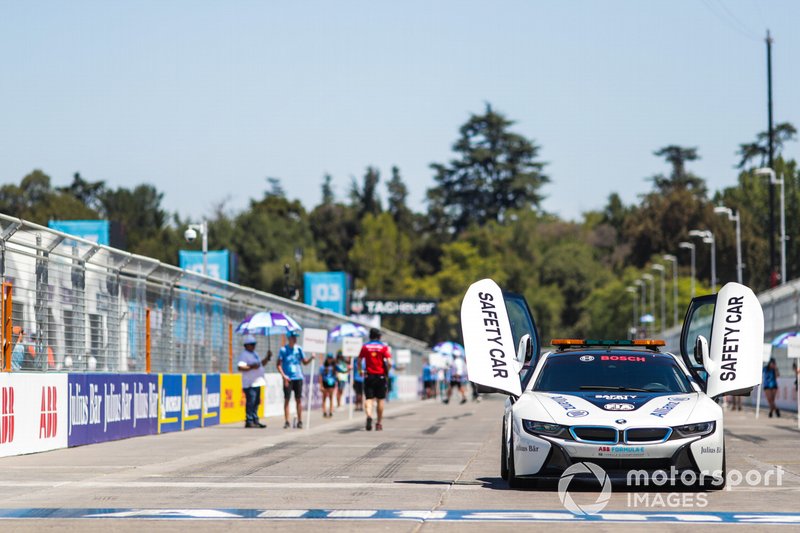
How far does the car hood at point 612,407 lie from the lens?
497 inches

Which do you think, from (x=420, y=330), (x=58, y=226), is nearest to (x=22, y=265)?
(x=58, y=226)

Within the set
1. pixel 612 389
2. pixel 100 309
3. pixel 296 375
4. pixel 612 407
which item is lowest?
pixel 296 375

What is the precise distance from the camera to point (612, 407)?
1280 cm

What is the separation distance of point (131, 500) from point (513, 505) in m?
3.24

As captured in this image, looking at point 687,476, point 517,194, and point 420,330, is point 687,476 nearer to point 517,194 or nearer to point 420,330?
point 420,330

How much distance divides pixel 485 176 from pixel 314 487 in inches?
5261

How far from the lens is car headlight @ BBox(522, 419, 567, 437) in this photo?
41.5 feet

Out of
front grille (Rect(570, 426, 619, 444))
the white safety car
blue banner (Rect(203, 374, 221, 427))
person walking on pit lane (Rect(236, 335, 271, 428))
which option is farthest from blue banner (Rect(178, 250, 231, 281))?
front grille (Rect(570, 426, 619, 444))

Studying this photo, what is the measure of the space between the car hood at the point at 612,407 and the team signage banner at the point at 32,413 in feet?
24.8

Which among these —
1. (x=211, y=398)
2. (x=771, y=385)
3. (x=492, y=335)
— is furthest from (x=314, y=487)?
(x=771, y=385)

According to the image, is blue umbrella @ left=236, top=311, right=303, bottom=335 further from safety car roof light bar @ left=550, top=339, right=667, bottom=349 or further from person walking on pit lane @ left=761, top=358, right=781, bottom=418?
safety car roof light bar @ left=550, top=339, right=667, bottom=349

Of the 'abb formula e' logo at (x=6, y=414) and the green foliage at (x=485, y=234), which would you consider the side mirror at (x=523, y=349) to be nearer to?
the 'abb formula e' logo at (x=6, y=414)

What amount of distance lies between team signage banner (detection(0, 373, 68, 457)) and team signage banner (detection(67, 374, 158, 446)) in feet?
1.32

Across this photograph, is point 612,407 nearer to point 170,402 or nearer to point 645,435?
point 645,435
